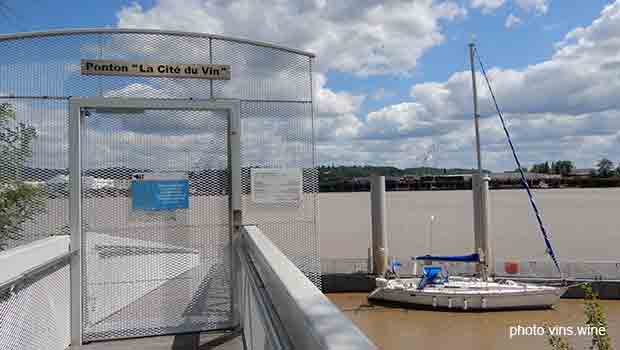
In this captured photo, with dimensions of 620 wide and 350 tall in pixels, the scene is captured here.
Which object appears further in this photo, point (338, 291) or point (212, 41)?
point (338, 291)

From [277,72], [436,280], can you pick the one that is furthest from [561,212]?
[277,72]

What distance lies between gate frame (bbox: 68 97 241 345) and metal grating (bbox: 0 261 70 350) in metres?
0.15

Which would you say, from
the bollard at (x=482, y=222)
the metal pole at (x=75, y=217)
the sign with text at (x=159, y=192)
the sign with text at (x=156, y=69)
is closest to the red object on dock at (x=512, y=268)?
the bollard at (x=482, y=222)

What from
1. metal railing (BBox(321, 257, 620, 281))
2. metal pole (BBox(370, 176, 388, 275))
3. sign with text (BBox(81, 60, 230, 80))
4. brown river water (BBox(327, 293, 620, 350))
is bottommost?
brown river water (BBox(327, 293, 620, 350))

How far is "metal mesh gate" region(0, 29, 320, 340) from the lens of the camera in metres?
5.36

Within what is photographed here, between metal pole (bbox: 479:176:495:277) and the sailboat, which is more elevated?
metal pole (bbox: 479:176:495:277)

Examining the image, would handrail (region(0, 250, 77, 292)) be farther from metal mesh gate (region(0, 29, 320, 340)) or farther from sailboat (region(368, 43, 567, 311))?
sailboat (region(368, 43, 567, 311))

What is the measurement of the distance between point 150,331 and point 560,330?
12.8 meters

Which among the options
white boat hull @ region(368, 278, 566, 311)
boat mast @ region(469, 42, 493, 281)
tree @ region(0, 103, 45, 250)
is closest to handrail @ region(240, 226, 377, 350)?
tree @ region(0, 103, 45, 250)

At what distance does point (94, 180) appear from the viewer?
541cm

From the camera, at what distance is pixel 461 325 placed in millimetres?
15750

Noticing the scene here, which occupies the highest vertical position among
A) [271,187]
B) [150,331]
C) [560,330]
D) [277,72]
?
[277,72]

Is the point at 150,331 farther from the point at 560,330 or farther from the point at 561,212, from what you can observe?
the point at 561,212

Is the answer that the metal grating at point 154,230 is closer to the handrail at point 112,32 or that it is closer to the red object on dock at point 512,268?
the handrail at point 112,32
